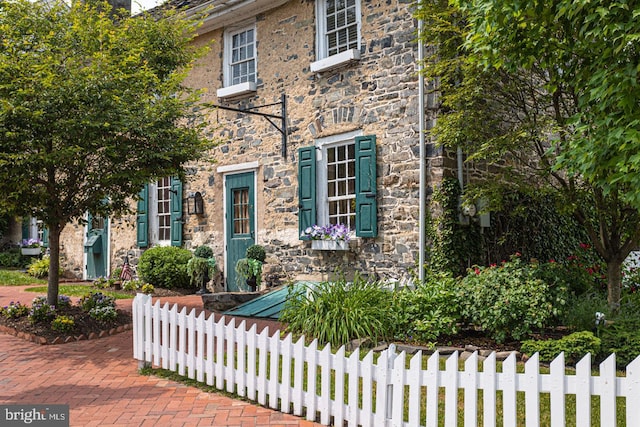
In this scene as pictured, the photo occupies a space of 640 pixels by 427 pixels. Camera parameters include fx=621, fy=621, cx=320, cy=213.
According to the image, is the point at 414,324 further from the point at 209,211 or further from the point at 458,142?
the point at 209,211

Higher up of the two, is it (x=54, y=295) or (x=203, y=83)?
(x=203, y=83)

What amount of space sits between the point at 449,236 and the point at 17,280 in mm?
10394

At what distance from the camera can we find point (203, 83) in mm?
12273

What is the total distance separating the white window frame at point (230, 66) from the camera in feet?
37.0

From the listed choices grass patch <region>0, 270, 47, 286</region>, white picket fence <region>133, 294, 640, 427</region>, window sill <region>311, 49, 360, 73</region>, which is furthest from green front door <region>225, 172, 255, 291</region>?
white picket fence <region>133, 294, 640, 427</region>

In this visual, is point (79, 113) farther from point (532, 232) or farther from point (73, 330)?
point (532, 232)

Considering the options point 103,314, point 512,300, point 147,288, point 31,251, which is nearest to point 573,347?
point 512,300

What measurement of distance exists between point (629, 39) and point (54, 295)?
24.0ft

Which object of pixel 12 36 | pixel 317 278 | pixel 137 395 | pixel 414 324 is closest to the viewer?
pixel 137 395

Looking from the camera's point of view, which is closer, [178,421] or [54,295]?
[178,421]

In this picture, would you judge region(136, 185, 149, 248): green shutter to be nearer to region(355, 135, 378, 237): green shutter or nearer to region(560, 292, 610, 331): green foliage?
region(355, 135, 378, 237): green shutter

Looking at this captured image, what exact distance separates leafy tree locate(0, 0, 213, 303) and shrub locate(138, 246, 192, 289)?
142 inches

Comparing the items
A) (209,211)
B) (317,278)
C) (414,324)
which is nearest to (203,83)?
(209,211)

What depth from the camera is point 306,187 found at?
10180mm
